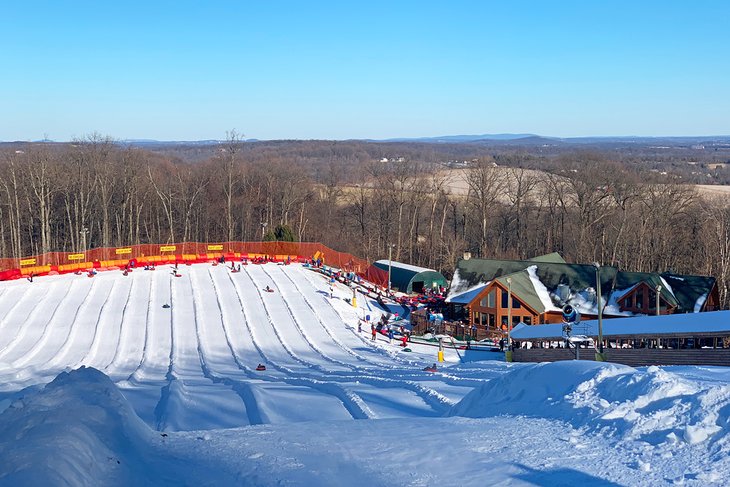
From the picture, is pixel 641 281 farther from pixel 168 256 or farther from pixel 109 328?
pixel 168 256

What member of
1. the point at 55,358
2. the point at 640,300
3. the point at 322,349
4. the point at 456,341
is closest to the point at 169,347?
the point at 55,358

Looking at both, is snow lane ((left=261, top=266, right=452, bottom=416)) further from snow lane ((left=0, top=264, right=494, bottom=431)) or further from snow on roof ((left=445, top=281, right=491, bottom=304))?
snow on roof ((left=445, top=281, right=491, bottom=304))

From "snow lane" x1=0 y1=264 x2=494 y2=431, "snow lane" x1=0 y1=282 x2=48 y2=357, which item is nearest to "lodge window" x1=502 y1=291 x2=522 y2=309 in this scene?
"snow lane" x1=0 y1=264 x2=494 y2=431

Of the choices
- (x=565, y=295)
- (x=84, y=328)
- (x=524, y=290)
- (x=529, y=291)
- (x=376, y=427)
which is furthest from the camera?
(x=565, y=295)

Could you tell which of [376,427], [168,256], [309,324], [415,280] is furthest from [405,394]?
[168,256]

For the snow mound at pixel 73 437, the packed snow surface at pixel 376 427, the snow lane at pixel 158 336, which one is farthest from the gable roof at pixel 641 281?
the snow mound at pixel 73 437
